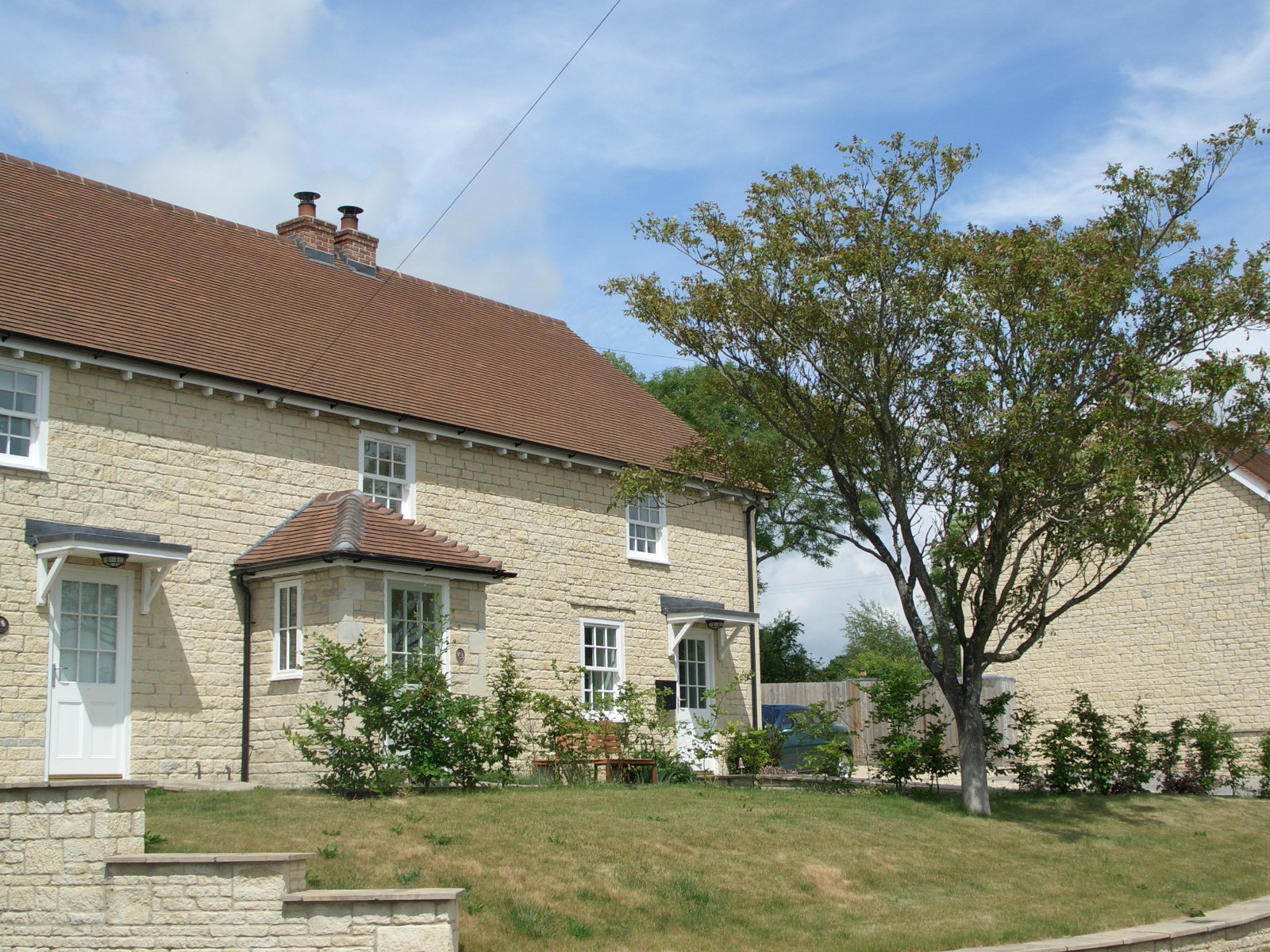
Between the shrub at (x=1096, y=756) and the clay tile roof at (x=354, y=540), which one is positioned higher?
the clay tile roof at (x=354, y=540)

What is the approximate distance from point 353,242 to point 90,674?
11064 mm

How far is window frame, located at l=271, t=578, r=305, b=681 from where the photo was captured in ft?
54.4

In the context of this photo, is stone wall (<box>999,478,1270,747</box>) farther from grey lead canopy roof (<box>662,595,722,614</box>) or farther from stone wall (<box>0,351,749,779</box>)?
stone wall (<box>0,351,749,779</box>)

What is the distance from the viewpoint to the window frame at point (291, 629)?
1659 cm

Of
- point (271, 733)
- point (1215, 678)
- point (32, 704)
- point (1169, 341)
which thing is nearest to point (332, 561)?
point (271, 733)

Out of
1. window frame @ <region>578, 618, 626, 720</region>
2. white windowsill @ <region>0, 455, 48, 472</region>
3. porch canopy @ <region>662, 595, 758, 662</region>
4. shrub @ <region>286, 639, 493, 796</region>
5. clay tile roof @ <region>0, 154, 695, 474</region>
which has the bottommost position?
shrub @ <region>286, 639, 493, 796</region>

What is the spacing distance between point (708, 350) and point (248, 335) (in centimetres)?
677

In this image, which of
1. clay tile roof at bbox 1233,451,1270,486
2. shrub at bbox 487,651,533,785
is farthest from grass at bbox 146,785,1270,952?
clay tile roof at bbox 1233,451,1270,486

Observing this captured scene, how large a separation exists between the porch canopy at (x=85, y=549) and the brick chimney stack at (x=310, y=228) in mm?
9338

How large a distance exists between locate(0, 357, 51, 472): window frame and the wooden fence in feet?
62.4

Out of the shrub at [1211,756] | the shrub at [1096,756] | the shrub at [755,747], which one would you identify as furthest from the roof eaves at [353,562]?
the shrub at [1211,756]

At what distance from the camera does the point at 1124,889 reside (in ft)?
45.5

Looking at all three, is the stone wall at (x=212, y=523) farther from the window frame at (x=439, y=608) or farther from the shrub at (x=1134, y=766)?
the shrub at (x=1134, y=766)

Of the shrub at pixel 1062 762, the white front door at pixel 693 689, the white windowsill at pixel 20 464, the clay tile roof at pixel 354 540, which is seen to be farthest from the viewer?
the white front door at pixel 693 689
